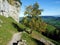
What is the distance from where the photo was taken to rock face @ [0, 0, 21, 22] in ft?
264

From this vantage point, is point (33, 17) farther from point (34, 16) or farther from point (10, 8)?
point (10, 8)

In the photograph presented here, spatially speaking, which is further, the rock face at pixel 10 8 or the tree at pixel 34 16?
the rock face at pixel 10 8

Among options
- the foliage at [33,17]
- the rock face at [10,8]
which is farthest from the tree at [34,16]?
the rock face at [10,8]

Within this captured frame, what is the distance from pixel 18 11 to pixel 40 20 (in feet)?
155

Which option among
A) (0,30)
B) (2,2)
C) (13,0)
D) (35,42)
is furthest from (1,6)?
(35,42)

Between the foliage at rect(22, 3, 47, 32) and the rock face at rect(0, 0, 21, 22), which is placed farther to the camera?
the rock face at rect(0, 0, 21, 22)

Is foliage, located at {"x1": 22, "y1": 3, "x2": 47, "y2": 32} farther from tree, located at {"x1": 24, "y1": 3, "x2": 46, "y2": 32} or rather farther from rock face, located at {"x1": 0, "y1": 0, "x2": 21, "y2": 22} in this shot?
rock face, located at {"x1": 0, "y1": 0, "x2": 21, "y2": 22}

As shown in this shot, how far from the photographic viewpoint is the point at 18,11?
10688cm

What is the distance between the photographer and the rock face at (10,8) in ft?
264

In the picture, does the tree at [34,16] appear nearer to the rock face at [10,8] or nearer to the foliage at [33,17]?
the foliage at [33,17]

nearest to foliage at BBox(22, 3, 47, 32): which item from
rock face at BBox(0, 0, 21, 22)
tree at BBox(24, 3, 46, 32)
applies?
tree at BBox(24, 3, 46, 32)

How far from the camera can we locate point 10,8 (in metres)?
91.8

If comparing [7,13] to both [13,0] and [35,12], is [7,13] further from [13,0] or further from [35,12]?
[35,12]

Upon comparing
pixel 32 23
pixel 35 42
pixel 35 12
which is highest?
pixel 35 12
